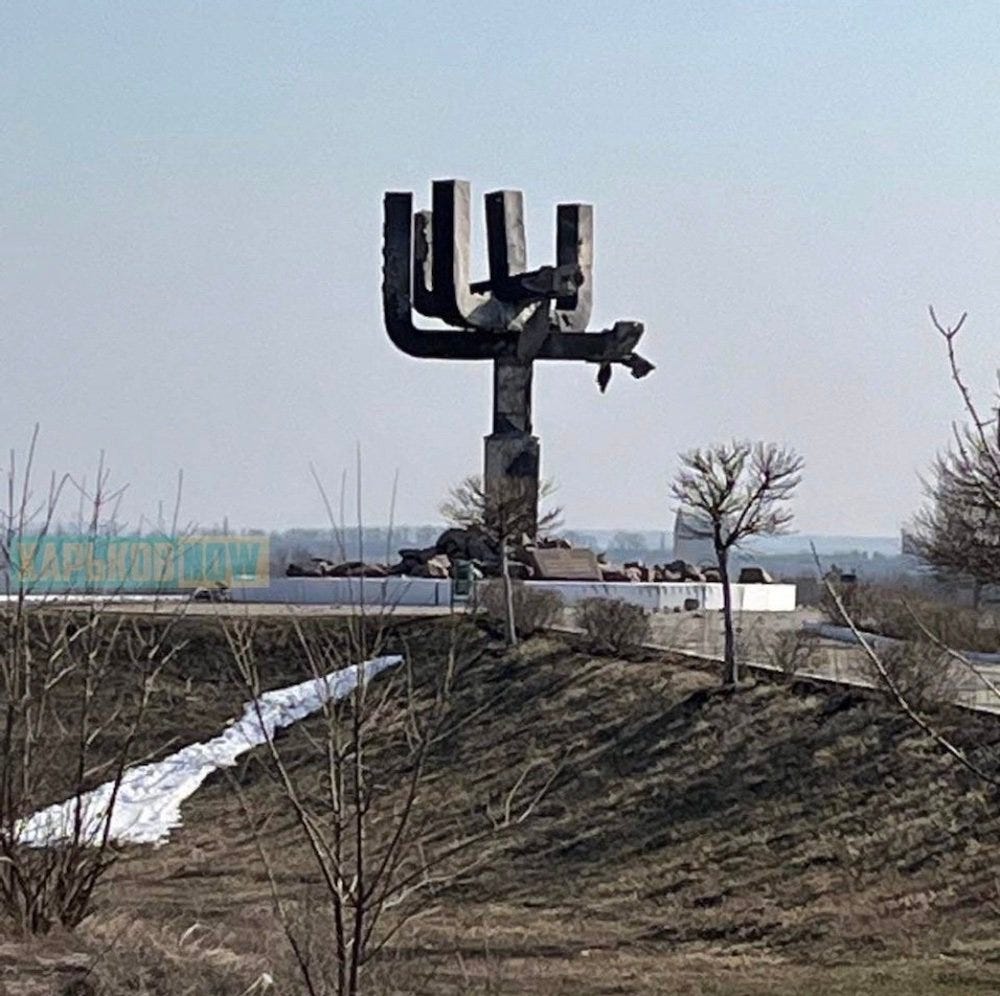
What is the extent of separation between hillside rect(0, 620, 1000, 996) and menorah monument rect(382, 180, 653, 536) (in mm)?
7770

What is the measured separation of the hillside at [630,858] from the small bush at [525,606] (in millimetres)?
1279

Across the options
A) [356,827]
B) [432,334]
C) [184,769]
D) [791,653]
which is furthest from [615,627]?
[356,827]

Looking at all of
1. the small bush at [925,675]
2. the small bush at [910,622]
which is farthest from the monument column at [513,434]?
the small bush at [925,675]

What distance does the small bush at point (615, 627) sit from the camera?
29.2m

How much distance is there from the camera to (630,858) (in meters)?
20.5

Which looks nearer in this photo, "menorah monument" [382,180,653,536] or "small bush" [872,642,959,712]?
"small bush" [872,642,959,712]

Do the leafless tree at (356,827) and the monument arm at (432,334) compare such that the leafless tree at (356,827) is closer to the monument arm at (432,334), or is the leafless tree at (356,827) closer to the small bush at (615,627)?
the small bush at (615,627)

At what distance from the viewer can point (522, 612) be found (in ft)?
103

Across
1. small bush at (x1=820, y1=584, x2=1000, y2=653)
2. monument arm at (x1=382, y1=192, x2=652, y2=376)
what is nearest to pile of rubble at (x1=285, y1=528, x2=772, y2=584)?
monument arm at (x1=382, y1=192, x2=652, y2=376)

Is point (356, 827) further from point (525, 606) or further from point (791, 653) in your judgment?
point (525, 606)

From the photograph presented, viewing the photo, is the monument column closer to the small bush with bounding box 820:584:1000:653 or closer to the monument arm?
the monument arm

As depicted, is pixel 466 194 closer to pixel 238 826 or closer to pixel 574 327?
pixel 574 327

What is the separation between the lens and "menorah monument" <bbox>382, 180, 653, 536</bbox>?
35.8 meters

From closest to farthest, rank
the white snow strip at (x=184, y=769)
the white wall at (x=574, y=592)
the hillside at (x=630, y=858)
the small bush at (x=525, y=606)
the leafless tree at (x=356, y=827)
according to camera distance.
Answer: the leafless tree at (x=356, y=827) < the hillside at (x=630, y=858) < the white snow strip at (x=184, y=769) < the small bush at (x=525, y=606) < the white wall at (x=574, y=592)
